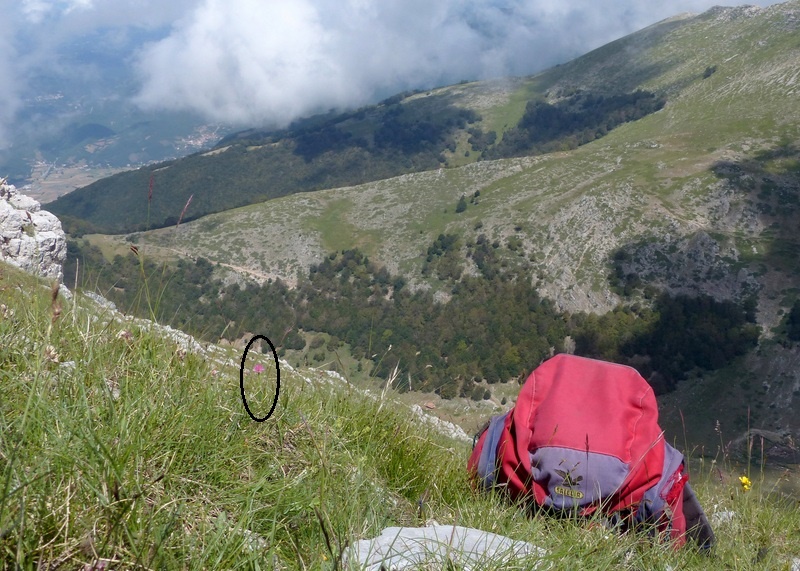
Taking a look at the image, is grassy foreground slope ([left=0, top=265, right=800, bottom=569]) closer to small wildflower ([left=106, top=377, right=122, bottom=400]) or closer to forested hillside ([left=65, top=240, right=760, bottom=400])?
small wildflower ([left=106, top=377, right=122, bottom=400])

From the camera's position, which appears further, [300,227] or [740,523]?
[300,227]

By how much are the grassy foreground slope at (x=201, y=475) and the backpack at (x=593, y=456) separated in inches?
6.4

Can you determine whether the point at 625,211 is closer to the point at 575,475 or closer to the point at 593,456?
the point at 593,456

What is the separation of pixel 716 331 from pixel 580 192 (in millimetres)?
30632

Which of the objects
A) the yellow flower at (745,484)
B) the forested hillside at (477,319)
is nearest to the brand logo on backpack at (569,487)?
the yellow flower at (745,484)

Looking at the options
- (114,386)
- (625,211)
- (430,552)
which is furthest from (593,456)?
(625,211)

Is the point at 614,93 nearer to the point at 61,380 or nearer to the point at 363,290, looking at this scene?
the point at 363,290

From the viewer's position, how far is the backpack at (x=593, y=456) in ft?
9.12

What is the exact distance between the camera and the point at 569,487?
277 cm

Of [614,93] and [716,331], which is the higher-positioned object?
[614,93]

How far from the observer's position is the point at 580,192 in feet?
294

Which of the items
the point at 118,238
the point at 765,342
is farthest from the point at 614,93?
the point at 118,238

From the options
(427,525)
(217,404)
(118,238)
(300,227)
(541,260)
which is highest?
(118,238)

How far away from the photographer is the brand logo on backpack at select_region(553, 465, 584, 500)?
2731mm
